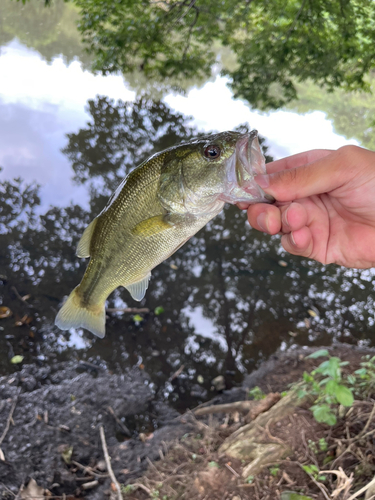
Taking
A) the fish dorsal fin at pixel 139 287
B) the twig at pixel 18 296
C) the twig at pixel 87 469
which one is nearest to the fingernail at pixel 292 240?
the fish dorsal fin at pixel 139 287

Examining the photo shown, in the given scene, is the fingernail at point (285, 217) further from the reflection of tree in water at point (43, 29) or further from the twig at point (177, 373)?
the reflection of tree in water at point (43, 29)

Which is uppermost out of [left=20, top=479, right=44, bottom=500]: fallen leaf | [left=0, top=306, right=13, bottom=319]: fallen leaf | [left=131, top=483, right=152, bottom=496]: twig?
[left=0, top=306, right=13, bottom=319]: fallen leaf

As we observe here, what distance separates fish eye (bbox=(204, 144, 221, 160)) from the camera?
1.84m

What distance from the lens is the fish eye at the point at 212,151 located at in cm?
184

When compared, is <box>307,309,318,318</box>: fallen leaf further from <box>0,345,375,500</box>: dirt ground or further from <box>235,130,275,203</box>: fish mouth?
<box>235,130,275,203</box>: fish mouth

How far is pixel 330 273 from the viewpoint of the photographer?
22.2 feet

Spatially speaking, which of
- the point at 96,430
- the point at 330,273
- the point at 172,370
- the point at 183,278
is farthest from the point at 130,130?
the point at 96,430

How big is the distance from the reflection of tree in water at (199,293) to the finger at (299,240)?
2.77 meters

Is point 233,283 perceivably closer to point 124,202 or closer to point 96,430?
point 96,430

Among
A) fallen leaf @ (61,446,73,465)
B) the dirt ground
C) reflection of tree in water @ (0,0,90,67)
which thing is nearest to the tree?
the dirt ground

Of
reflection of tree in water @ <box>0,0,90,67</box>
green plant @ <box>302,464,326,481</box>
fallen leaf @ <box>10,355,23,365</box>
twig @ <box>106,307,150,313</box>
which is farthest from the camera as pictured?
reflection of tree in water @ <box>0,0,90,67</box>

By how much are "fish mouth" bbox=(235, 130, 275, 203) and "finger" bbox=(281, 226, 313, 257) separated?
0.58 meters

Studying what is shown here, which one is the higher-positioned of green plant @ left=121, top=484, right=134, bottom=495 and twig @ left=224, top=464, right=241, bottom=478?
green plant @ left=121, top=484, right=134, bottom=495

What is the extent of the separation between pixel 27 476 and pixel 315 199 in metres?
3.37
